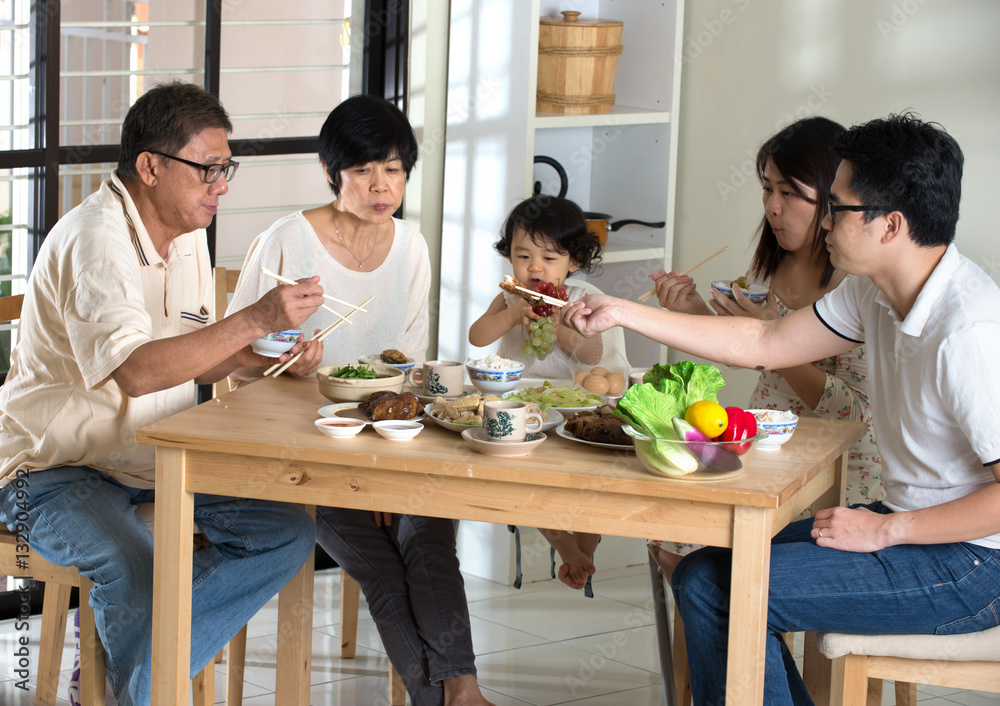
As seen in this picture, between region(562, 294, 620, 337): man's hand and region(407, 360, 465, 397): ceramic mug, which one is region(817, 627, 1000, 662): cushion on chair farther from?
region(407, 360, 465, 397): ceramic mug

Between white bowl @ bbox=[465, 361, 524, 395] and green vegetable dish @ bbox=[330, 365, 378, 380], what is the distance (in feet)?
0.63

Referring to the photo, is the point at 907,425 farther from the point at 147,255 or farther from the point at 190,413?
the point at 147,255

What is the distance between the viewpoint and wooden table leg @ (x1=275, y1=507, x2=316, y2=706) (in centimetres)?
231

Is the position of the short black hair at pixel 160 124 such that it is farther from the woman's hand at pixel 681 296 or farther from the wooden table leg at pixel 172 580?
the woman's hand at pixel 681 296

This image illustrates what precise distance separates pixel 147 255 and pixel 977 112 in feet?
6.96

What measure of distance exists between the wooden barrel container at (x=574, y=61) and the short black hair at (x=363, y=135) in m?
0.80

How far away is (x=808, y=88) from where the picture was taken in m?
3.20

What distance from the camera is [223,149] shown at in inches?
89.1

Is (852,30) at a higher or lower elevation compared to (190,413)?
higher

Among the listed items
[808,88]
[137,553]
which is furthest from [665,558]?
[808,88]

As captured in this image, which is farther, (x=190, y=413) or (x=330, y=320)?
(x=330, y=320)

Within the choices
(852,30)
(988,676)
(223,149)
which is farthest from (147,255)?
(852,30)

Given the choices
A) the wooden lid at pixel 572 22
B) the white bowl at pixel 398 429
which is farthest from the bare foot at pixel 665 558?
the wooden lid at pixel 572 22

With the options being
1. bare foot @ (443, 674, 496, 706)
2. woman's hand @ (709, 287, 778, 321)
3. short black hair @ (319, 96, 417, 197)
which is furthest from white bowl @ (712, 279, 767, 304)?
bare foot @ (443, 674, 496, 706)
